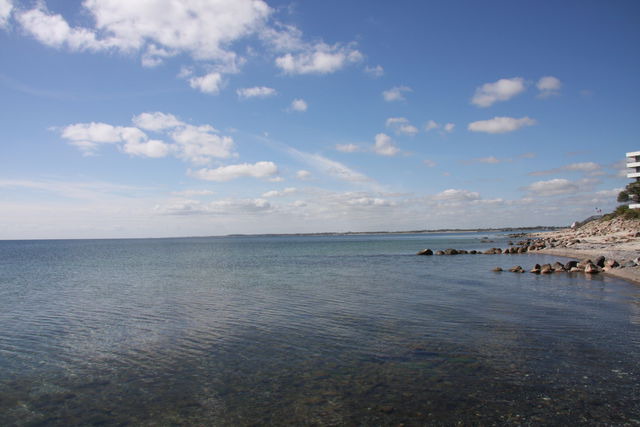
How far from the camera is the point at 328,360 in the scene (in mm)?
12070

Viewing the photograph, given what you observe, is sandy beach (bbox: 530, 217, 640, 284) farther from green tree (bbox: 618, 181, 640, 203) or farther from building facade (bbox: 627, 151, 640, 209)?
building facade (bbox: 627, 151, 640, 209)

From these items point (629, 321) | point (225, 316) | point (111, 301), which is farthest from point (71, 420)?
point (629, 321)

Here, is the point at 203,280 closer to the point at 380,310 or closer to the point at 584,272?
the point at 380,310

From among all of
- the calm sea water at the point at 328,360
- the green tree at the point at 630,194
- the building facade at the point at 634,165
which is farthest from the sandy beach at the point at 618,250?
the building facade at the point at 634,165

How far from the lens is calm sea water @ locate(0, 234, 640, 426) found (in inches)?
344

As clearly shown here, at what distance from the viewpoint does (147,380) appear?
1080 cm

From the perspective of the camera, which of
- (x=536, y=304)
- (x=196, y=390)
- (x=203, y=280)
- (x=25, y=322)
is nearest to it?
(x=196, y=390)

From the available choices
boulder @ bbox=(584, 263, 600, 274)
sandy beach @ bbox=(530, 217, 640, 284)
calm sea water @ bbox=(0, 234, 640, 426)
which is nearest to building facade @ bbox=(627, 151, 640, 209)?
sandy beach @ bbox=(530, 217, 640, 284)

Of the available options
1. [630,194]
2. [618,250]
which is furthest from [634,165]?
[618,250]

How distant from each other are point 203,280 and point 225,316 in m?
17.4

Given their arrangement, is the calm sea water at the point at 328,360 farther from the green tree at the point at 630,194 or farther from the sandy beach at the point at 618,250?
the green tree at the point at 630,194

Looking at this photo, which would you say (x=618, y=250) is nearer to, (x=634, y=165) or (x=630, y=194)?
(x=630, y=194)

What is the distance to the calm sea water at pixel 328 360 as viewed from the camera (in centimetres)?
874

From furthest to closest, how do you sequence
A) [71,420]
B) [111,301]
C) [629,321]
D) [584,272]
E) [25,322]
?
[584,272] → [111,301] → [25,322] → [629,321] → [71,420]
